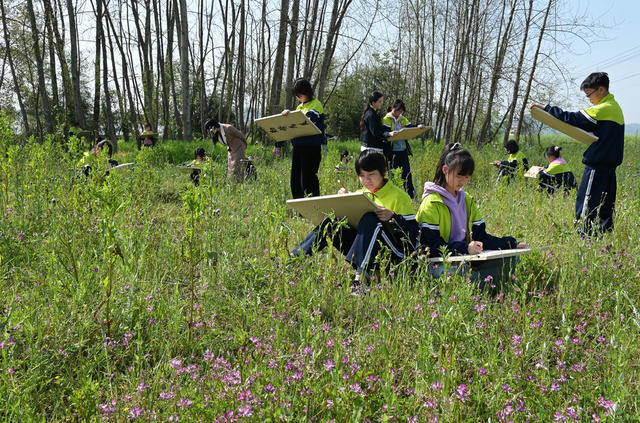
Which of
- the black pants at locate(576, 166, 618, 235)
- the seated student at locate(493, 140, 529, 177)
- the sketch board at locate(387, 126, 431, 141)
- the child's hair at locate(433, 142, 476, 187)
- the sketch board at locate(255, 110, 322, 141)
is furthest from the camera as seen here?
the seated student at locate(493, 140, 529, 177)

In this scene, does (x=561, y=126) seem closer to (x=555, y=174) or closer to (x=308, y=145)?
(x=308, y=145)

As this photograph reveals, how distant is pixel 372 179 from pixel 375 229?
0.46 metres

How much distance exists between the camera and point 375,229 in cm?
270

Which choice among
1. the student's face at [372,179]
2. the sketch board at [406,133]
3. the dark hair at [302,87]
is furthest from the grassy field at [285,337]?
the sketch board at [406,133]

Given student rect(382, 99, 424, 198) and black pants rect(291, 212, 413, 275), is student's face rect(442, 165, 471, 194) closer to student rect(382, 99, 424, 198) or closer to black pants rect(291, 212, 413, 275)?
black pants rect(291, 212, 413, 275)

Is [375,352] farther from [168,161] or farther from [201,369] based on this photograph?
[168,161]

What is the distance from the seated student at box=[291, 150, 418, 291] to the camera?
8.88ft

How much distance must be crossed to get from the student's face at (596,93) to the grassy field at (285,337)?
139 cm

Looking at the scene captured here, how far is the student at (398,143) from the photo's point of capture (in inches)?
236

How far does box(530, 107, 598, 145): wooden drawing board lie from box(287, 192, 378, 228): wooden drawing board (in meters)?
2.13

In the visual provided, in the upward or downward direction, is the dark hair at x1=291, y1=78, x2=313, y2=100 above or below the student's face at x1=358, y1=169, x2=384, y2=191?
above

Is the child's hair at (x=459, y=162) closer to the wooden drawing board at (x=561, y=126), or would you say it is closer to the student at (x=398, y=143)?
the wooden drawing board at (x=561, y=126)

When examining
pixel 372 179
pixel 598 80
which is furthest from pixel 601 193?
pixel 372 179

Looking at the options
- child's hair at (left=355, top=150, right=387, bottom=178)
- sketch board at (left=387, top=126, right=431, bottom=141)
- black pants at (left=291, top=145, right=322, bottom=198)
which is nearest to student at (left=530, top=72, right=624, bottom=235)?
child's hair at (left=355, top=150, right=387, bottom=178)
